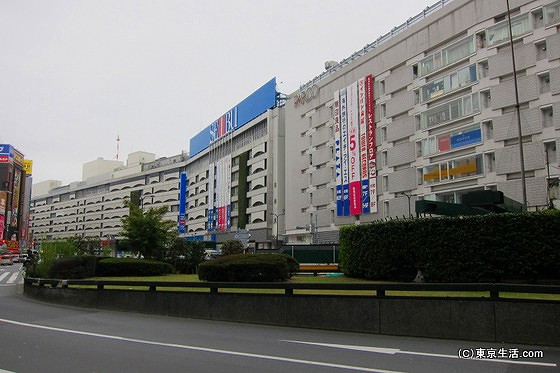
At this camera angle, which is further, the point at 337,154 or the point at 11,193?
the point at 11,193

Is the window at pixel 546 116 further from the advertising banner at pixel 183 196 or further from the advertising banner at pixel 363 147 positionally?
the advertising banner at pixel 183 196

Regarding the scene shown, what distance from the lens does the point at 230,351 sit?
8.62 m

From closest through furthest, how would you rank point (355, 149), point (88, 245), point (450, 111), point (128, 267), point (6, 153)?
point (128, 267)
point (88, 245)
point (450, 111)
point (355, 149)
point (6, 153)

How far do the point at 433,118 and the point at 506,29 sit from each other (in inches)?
410

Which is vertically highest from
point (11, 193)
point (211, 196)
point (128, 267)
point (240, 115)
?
point (240, 115)

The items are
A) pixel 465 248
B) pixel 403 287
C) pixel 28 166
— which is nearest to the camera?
pixel 403 287

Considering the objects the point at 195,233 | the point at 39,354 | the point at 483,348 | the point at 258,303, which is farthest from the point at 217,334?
the point at 195,233

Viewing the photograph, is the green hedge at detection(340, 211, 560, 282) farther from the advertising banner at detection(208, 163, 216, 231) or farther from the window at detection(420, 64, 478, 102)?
the advertising banner at detection(208, 163, 216, 231)

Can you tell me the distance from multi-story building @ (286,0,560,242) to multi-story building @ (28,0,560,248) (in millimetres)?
114

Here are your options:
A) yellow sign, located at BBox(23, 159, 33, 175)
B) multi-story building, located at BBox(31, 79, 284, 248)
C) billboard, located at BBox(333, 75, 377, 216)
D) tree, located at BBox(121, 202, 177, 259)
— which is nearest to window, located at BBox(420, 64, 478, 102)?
billboard, located at BBox(333, 75, 377, 216)

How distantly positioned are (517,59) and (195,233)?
256 feet

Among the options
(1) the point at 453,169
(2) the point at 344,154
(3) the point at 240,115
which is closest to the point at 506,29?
(1) the point at 453,169

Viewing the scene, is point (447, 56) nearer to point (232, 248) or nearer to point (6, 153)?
point (232, 248)

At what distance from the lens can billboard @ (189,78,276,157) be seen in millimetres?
82875
